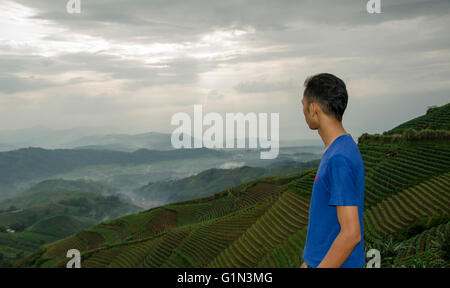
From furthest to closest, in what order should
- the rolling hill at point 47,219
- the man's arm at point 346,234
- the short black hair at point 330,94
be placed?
the rolling hill at point 47,219 → the short black hair at point 330,94 → the man's arm at point 346,234

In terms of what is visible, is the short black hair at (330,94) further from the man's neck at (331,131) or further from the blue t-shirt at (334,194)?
the blue t-shirt at (334,194)

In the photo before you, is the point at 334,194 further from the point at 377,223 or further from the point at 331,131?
the point at 377,223

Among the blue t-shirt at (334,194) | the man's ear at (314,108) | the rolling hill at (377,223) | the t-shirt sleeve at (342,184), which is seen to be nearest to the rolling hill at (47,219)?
the rolling hill at (377,223)

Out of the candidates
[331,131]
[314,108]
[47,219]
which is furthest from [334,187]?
[47,219]

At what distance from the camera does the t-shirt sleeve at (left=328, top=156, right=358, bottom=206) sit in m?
2.16

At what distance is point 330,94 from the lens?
2416 millimetres

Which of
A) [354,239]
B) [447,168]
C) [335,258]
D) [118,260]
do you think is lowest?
[118,260]

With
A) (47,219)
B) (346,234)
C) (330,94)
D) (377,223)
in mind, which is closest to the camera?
(346,234)

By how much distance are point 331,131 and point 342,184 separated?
1.52ft

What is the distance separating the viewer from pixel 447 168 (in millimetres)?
19328

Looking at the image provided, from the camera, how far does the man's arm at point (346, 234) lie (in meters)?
2.16

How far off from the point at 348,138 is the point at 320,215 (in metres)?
0.57

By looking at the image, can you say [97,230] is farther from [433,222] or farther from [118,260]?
[433,222]
